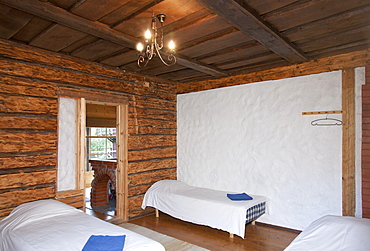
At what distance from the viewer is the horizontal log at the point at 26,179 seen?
3289 millimetres

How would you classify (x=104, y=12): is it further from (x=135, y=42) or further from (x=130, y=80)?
(x=130, y=80)

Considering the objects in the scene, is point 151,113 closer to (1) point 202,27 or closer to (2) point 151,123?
(2) point 151,123

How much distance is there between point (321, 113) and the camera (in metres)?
3.92

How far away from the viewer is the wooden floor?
3625 mm

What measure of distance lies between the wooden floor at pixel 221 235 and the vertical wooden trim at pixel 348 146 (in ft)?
3.09

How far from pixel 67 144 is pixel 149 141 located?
65.1 inches

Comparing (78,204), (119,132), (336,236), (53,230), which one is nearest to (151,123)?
(119,132)

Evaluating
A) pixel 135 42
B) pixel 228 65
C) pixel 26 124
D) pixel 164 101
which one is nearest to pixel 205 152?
pixel 164 101

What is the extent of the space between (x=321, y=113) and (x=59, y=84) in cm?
396

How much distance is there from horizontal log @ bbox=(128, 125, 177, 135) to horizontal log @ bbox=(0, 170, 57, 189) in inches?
61.7

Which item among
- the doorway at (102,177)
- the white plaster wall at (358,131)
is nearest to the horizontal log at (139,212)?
the doorway at (102,177)

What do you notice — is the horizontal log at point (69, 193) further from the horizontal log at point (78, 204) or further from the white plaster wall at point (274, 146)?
the white plaster wall at point (274, 146)

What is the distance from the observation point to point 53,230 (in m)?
2.59

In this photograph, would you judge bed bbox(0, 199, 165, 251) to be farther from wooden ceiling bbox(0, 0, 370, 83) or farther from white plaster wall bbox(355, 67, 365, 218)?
white plaster wall bbox(355, 67, 365, 218)
